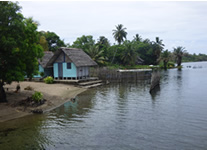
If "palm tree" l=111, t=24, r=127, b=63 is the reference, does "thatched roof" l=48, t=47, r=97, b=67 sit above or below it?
below

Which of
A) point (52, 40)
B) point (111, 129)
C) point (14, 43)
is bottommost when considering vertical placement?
point (111, 129)

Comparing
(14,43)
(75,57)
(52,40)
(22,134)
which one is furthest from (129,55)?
(22,134)

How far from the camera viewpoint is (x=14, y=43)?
1205cm

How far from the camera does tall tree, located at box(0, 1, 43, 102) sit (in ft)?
40.5

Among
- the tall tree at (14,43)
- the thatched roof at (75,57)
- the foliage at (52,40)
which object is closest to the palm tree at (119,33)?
the foliage at (52,40)

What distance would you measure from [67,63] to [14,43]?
13584 millimetres

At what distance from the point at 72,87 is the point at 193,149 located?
→ 695 inches

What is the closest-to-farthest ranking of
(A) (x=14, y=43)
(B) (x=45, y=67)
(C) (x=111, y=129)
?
(C) (x=111, y=129)
(A) (x=14, y=43)
(B) (x=45, y=67)

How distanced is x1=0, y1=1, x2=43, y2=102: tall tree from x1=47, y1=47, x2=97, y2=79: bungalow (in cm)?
1052

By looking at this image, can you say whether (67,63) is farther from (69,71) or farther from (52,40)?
(52,40)

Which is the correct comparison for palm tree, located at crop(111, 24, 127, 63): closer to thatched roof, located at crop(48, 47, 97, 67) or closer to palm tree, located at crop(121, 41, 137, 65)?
palm tree, located at crop(121, 41, 137, 65)

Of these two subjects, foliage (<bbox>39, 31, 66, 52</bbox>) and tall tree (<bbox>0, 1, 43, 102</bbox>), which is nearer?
tall tree (<bbox>0, 1, 43, 102</bbox>)

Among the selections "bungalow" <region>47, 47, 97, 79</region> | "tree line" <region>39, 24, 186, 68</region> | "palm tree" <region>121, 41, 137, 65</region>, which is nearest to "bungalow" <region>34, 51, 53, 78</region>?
"bungalow" <region>47, 47, 97, 79</region>

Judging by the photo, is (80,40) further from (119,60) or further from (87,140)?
(87,140)
